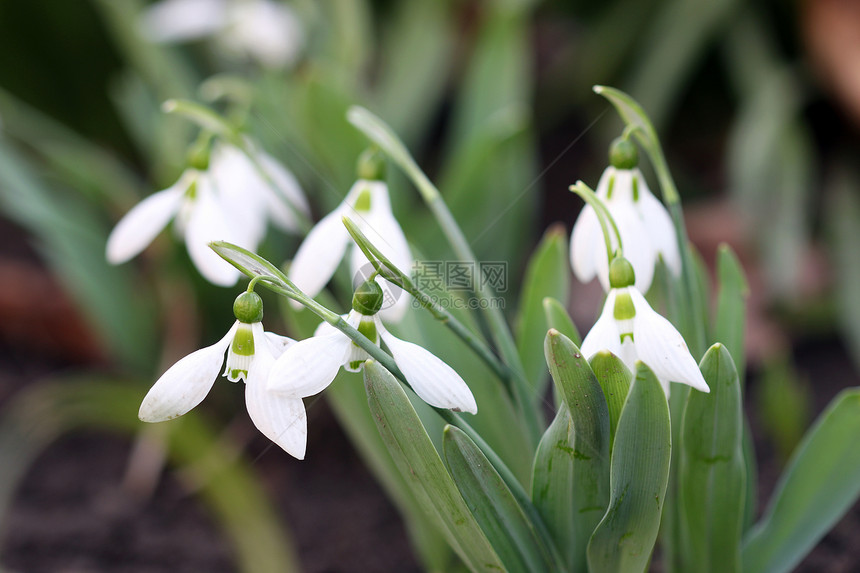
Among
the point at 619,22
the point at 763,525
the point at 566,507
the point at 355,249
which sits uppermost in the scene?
the point at 619,22

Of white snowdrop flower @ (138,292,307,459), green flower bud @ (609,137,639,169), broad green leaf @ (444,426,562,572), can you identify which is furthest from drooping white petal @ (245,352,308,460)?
green flower bud @ (609,137,639,169)

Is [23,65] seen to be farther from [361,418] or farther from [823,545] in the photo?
[823,545]

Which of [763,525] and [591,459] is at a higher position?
[591,459]

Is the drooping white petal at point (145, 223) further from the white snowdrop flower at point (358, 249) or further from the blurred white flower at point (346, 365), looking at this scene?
the blurred white flower at point (346, 365)

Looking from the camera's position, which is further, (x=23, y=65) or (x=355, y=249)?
(x=23, y=65)

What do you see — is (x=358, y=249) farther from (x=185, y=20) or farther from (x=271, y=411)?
(x=185, y=20)

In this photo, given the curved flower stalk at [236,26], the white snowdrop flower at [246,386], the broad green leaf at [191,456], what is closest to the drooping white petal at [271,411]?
the white snowdrop flower at [246,386]

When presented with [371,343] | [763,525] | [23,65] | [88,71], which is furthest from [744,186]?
[23,65]
